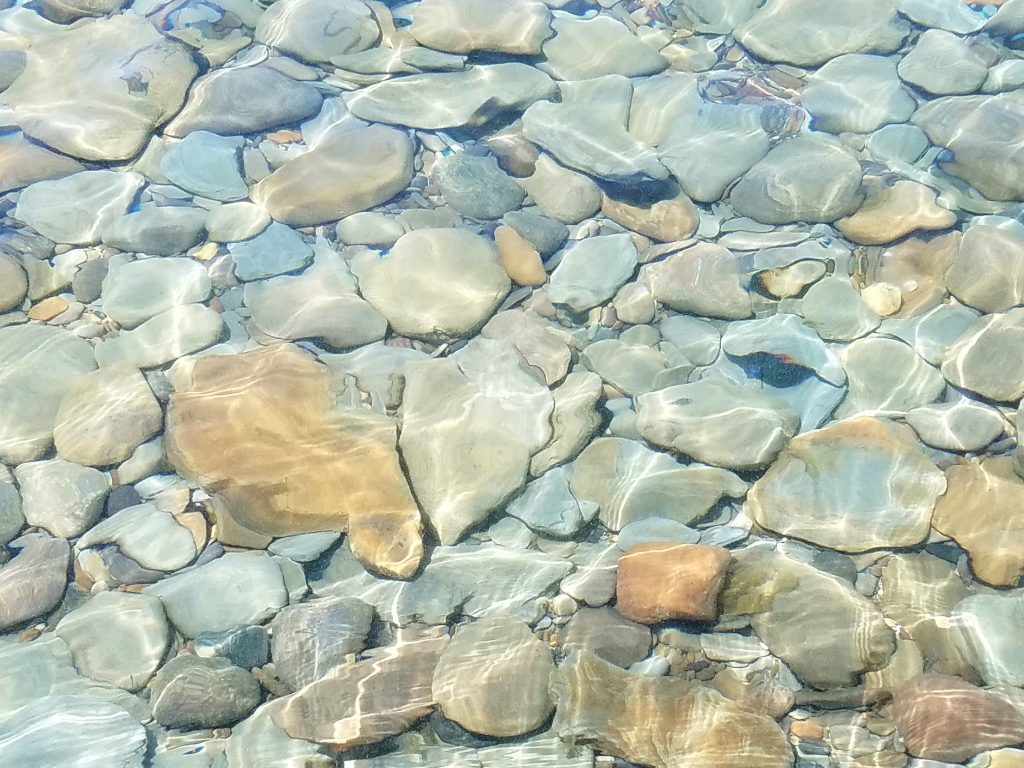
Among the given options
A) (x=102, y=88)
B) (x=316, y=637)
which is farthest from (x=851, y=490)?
(x=102, y=88)

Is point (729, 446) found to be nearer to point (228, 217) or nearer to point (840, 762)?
point (840, 762)

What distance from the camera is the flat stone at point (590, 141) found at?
14.3 feet

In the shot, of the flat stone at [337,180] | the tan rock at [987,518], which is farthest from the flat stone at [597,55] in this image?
the tan rock at [987,518]

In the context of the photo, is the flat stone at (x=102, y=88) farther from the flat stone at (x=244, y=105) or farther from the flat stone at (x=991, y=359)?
the flat stone at (x=991, y=359)

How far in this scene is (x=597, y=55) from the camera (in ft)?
16.9

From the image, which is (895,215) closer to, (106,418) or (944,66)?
(944,66)

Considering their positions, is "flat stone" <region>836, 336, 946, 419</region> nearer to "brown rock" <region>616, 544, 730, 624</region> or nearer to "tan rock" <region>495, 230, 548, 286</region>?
"brown rock" <region>616, 544, 730, 624</region>

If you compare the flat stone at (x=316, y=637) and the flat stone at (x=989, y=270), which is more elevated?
the flat stone at (x=989, y=270)

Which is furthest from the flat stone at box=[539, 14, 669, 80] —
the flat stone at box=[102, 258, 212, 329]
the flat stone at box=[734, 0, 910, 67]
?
the flat stone at box=[102, 258, 212, 329]

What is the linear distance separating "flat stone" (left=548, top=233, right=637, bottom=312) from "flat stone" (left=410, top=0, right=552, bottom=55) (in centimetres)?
177

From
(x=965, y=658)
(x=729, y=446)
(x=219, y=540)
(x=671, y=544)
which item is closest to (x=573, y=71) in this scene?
(x=729, y=446)

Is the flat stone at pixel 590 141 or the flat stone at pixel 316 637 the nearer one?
the flat stone at pixel 316 637

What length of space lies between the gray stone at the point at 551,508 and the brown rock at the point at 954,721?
1.44m

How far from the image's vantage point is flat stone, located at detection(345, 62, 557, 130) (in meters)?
4.75
